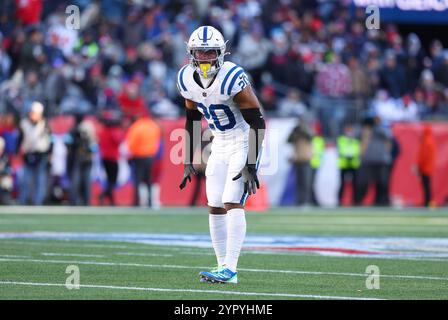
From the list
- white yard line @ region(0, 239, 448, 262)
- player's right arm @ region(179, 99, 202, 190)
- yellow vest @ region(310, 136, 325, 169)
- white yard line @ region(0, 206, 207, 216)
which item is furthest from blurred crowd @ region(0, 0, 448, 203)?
player's right arm @ region(179, 99, 202, 190)

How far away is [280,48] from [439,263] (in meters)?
14.0

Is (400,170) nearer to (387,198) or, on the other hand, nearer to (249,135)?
(387,198)

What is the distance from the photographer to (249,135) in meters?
8.31

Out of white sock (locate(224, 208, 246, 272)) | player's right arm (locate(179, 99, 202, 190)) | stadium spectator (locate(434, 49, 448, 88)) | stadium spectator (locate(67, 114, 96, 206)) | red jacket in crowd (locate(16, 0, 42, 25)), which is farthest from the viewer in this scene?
stadium spectator (locate(434, 49, 448, 88))

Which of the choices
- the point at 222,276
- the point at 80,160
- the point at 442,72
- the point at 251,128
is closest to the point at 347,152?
the point at 442,72

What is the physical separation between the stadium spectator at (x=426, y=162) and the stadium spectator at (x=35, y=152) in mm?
6810

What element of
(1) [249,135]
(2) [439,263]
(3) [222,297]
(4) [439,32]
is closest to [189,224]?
(2) [439,263]

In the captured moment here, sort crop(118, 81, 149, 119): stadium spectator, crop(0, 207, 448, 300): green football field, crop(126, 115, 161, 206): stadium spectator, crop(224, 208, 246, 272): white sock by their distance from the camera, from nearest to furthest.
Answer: crop(0, 207, 448, 300): green football field, crop(224, 208, 246, 272): white sock, crop(126, 115, 161, 206): stadium spectator, crop(118, 81, 149, 119): stadium spectator

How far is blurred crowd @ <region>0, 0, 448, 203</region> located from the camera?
20844 mm

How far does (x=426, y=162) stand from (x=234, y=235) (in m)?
13.3

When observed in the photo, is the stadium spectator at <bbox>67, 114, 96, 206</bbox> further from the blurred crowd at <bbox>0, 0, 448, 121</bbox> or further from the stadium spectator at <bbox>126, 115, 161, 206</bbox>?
the stadium spectator at <bbox>126, 115, 161, 206</bbox>

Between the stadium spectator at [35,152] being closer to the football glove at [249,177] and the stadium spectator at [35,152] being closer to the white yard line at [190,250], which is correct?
the white yard line at [190,250]

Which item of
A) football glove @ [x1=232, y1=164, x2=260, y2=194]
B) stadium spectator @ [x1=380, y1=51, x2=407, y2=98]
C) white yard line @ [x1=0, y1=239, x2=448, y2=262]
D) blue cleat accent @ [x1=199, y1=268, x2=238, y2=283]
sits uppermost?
stadium spectator @ [x1=380, y1=51, x2=407, y2=98]

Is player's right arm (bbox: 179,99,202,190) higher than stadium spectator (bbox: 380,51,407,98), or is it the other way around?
stadium spectator (bbox: 380,51,407,98)
